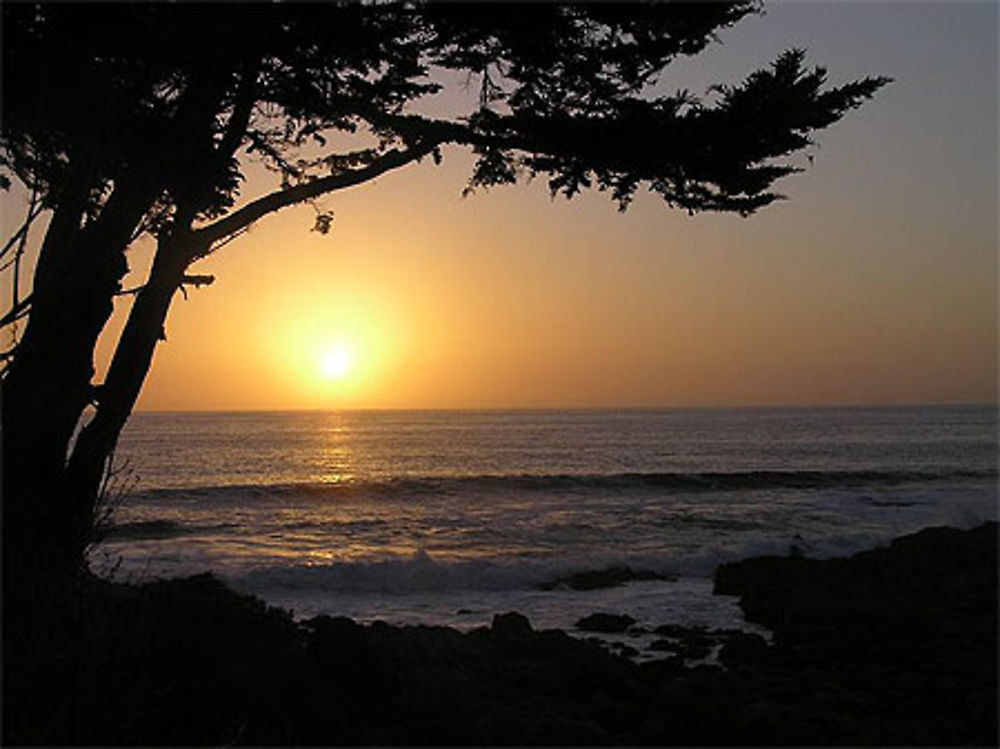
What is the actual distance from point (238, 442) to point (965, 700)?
73244mm

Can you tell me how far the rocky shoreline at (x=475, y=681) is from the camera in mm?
5914

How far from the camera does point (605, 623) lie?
1395 cm

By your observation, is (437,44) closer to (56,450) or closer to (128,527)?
(56,450)

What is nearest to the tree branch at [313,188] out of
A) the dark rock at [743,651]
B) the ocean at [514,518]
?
the ocean at [514,518]

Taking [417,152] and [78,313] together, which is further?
[417,152]

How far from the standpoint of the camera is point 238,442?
258ft

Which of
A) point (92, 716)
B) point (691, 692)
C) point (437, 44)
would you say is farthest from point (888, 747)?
point (437, 44)

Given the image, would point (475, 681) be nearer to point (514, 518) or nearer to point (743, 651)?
point (743, 651)

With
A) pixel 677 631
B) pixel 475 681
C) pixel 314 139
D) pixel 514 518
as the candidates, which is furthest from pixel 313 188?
pixel 514 518

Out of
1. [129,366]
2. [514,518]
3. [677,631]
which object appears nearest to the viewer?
[129,366]

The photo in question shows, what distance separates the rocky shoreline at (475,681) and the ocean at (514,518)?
37.3 inches

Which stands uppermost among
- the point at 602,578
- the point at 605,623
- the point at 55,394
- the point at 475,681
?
the point at 55,394

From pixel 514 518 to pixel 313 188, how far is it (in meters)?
23.4

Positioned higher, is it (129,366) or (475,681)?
(129,366)
